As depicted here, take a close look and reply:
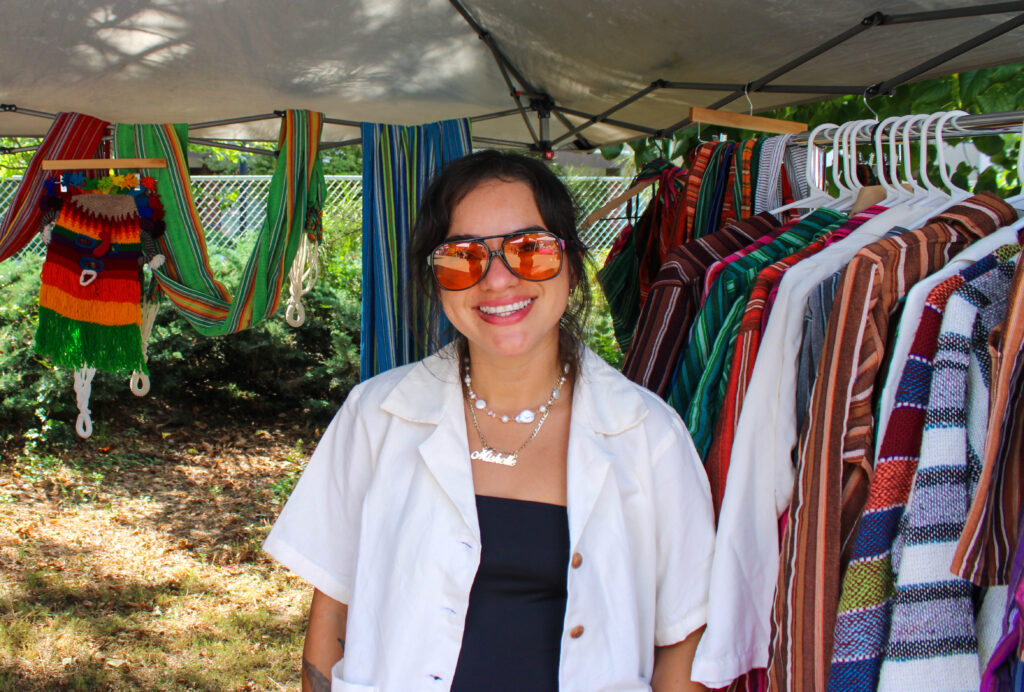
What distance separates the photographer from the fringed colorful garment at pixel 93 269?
9.60 feet

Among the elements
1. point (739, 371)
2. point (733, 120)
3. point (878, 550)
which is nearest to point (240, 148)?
point (733, 120)

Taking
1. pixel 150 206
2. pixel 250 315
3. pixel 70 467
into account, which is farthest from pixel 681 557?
pixel 70 467

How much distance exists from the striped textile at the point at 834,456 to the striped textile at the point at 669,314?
0.43 metres

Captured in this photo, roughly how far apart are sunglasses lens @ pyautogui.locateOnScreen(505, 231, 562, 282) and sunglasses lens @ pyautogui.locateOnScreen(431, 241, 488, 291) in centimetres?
5

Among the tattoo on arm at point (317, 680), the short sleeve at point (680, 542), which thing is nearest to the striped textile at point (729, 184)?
the short sleeve at point (680, 542)

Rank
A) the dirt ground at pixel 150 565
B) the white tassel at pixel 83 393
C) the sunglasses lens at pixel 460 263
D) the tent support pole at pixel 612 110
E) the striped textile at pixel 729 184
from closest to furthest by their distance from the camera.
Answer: the sunglasses lens at pixel 460 263
the striped textile at pixel 729 184
the tent support pole at pixel 612 110
the white tassel at pixel 83 393
the dirt ground at pixel 150 565

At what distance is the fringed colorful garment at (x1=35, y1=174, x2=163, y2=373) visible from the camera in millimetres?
2926

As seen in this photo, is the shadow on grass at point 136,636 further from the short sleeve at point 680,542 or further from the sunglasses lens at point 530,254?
the sunglasses lens at point 530,254

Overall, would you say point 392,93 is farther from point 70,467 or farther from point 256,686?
point 70,467

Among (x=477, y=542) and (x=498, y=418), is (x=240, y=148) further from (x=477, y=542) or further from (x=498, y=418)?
(x=477, y=542)

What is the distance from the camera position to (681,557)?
54.3 inches

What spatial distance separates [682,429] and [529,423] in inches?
11.9

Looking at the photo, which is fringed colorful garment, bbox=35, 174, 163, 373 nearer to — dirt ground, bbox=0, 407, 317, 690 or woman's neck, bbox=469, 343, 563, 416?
dirt ground, bbox=0, 407, 317, 690

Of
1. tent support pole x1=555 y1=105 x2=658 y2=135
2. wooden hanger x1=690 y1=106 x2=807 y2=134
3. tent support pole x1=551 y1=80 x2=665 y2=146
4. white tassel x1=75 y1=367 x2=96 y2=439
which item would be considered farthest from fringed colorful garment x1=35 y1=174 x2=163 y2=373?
wooden hanger x1=690 y1=106 x2=807 y2=134
